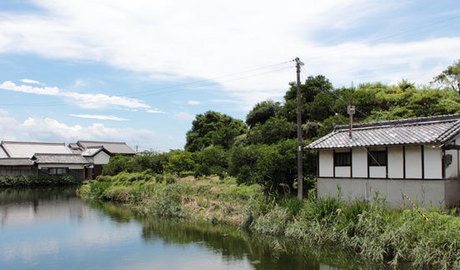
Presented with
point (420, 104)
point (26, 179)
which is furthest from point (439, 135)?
point (26, 179)

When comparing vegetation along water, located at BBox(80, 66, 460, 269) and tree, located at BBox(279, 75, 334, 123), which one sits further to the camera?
tree, located at BBox(279, 75, 334, 123)

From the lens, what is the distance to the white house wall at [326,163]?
18.3m

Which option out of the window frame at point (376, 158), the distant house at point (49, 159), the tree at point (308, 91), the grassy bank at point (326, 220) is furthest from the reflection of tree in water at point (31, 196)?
the window frame at point (376, 158)

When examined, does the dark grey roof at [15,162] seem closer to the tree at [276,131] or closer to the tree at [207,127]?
the tree at [207,127]

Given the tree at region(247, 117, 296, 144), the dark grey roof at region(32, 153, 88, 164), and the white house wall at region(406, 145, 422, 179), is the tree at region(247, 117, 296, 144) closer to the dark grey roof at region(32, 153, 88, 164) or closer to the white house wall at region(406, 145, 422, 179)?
the white house wall at region(406, 145, 422, 179)

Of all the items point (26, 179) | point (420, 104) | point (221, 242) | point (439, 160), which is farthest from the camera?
point (26, 179)

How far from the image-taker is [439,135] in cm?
1488

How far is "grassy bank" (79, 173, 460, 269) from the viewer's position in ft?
39.1

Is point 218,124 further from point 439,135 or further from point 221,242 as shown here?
point 439,135

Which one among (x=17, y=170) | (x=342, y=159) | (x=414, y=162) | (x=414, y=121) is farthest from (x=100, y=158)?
(x=414, y=162)

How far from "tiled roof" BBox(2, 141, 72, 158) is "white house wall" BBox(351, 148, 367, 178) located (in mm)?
42983

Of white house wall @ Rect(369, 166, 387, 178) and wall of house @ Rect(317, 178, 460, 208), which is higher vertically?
white house wall @ Rect(369, 166, 387, 178)

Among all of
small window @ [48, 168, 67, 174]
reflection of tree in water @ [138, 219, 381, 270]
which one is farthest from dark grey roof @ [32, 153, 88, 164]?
reflection of tree in water @ [138, 219, 381, 270]

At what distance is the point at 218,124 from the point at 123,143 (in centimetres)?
2144
